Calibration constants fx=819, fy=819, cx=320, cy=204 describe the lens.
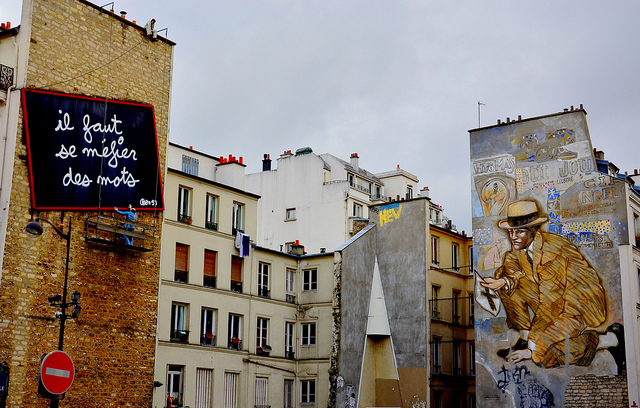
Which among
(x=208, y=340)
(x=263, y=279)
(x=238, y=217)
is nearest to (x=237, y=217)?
(x=238, y=217)

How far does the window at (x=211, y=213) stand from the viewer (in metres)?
32.7

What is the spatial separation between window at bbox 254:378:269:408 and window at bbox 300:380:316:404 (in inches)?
80.1

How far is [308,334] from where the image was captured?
117ft

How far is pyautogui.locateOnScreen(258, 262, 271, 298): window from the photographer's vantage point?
3474 centimetres

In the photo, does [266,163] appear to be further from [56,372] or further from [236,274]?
[56,372]

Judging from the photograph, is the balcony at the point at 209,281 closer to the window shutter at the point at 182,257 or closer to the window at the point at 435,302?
the window shutter at the point at 182,257

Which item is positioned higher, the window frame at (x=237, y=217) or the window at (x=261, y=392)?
the window frame at (x=237, y=217)

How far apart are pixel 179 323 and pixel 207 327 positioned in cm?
150

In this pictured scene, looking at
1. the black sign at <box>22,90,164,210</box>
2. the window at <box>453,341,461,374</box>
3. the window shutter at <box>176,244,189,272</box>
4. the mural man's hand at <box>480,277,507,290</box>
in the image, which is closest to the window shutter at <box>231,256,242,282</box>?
the window shutter at <box>176,244,189,272</box>

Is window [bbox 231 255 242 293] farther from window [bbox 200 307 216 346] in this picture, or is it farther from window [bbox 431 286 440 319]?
window [bbox 431 286 440 319]

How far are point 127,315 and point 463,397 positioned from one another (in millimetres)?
16529

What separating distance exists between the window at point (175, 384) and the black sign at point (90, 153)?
6.40 m

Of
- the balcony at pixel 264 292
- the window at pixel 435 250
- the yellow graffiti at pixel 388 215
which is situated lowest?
the balcony at pixel 264 292

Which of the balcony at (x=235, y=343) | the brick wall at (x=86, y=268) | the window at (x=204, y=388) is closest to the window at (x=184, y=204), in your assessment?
the brick wall at (x=86, y=268)
